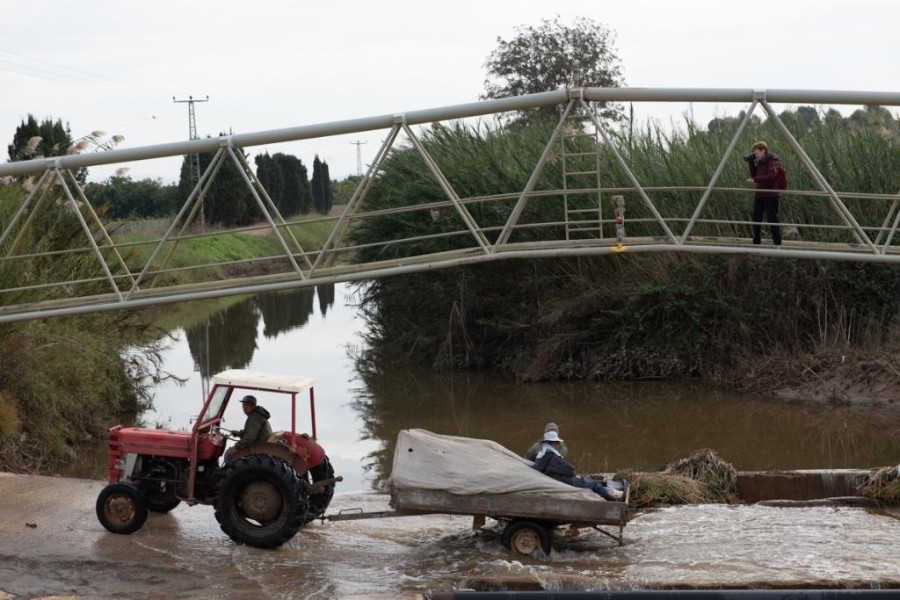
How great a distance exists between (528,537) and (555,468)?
82 centimetres

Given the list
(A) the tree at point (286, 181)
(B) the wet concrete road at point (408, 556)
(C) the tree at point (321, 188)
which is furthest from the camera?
(C) the tree at point (321, 188)

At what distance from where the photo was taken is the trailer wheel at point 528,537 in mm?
12711

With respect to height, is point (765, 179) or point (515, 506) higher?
point (765, 179)

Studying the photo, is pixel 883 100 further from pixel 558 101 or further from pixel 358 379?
pixel 358 379

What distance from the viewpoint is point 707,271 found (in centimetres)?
2795

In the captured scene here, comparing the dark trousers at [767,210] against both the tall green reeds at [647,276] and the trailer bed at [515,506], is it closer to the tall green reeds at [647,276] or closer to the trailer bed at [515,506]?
the trailer bed at [515,506]

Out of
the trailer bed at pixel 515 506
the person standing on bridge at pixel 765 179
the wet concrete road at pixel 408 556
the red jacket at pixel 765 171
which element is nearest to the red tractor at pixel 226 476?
the wet concrete road at pixel 408 556

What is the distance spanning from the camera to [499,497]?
41.8 ft

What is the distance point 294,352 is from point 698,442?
16.7 meters

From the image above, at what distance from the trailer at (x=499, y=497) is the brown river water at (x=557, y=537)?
31 centimetres

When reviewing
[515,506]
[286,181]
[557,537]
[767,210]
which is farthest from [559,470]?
[286,181]

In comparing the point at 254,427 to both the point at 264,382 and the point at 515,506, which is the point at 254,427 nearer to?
the point at 264,382

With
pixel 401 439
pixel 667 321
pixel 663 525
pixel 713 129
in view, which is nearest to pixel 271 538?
pixel 401 439

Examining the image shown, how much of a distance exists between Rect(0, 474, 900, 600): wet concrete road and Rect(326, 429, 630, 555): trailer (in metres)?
0.30
